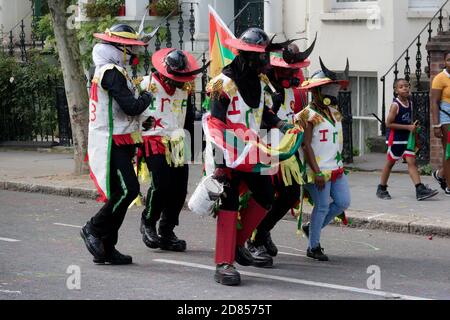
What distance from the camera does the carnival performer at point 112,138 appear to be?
9.95 meters

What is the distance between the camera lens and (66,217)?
13.2 m

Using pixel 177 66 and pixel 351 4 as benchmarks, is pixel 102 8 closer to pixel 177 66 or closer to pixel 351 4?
pixel 351 4

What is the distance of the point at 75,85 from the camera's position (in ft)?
53.0

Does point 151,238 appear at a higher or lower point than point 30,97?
lower

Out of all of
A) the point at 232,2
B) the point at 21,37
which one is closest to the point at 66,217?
the point at 232,2

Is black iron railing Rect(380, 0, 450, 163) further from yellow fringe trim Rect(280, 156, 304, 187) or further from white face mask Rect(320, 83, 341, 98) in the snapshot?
yellow fringe trim Rect(280, 156, 304, 187)

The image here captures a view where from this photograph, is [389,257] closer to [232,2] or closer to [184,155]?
[184,155]

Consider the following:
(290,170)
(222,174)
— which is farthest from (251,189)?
(290,170)

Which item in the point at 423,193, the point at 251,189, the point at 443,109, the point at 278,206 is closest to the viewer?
the point at 251,189

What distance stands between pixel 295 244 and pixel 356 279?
192 centimetres

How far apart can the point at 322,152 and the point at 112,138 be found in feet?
5.88

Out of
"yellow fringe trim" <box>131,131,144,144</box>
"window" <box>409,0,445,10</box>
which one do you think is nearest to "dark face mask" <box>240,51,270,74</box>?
"yellow fringe trim" <box>131,131,144,144</box>

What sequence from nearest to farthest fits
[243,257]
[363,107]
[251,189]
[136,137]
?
[251,189], [243,257], [136,137], [363,107]
